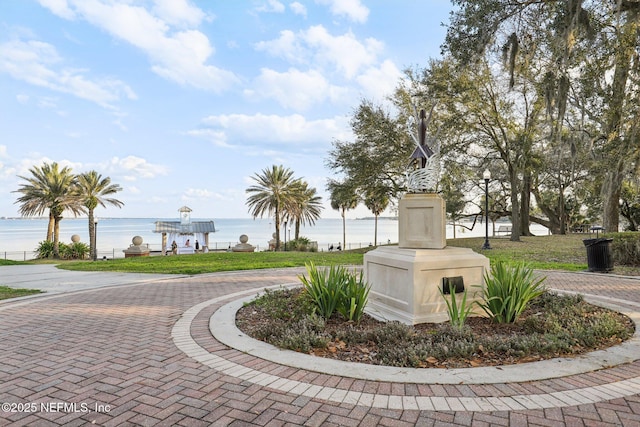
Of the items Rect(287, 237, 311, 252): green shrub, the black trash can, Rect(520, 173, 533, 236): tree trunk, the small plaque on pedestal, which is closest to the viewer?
the small plaque on pedestal

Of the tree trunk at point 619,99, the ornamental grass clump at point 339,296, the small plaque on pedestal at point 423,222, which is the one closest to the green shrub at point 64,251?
the ornamental grass clump at point 339,296

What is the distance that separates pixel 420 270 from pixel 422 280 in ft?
0.49

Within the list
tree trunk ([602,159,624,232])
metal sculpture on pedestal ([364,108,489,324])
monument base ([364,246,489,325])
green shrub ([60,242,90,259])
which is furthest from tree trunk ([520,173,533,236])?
green shrub ([60,242,90,259])

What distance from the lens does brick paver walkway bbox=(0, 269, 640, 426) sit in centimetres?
270

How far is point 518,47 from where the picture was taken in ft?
39.3

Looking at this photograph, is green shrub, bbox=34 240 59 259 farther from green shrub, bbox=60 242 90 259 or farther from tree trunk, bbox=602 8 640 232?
tree trunk, bbox=602 8 640 232

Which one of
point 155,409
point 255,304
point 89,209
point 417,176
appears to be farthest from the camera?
point 89,209

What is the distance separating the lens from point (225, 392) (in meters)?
3.12

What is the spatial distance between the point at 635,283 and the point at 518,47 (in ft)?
25.4

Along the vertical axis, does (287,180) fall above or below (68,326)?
above

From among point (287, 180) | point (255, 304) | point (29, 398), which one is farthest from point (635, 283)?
point (287, 180)

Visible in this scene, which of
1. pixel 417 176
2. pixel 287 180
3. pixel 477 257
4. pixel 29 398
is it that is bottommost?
pixel 29 398

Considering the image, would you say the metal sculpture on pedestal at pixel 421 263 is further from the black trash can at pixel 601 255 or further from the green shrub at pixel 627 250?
the green shrub at pixel 627 250

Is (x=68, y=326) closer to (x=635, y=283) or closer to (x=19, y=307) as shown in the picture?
(x=19, y=307)
